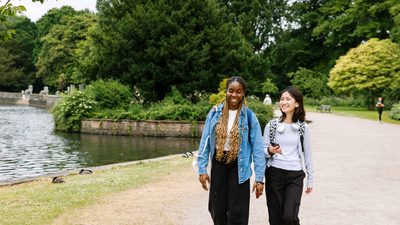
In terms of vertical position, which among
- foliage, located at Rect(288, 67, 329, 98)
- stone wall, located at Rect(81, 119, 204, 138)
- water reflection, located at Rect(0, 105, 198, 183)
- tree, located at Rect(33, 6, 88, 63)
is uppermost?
tree, located at Rect(33, 6, 88, 63)

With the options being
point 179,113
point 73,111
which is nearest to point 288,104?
point 179,113

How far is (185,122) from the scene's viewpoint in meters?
25.7

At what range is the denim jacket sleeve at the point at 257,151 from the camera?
466 centimetres

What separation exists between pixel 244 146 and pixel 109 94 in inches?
962

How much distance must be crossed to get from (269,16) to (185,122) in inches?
1282

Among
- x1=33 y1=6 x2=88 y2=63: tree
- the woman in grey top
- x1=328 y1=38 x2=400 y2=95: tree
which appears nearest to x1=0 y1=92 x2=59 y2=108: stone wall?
x1=33 y1=6 x2=88 y2=63: tree

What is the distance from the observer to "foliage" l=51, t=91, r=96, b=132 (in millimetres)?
27359

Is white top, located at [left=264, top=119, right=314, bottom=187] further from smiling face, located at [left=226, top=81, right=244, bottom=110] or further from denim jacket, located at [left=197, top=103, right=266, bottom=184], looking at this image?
smiling face, located at [left=226, top=81, right=244, bottom=110]

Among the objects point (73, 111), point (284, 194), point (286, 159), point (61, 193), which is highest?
point (286, 159)

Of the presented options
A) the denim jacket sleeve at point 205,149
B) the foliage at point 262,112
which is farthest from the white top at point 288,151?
the foliage at point 262,112

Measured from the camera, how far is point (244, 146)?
15.2 ft

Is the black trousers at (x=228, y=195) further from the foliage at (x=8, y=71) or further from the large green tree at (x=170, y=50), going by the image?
the foliage at (x=8, y=71)

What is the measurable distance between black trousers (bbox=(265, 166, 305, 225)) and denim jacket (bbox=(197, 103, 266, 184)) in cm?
18

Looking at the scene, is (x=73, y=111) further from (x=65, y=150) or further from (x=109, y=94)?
(x=65, y=150)
